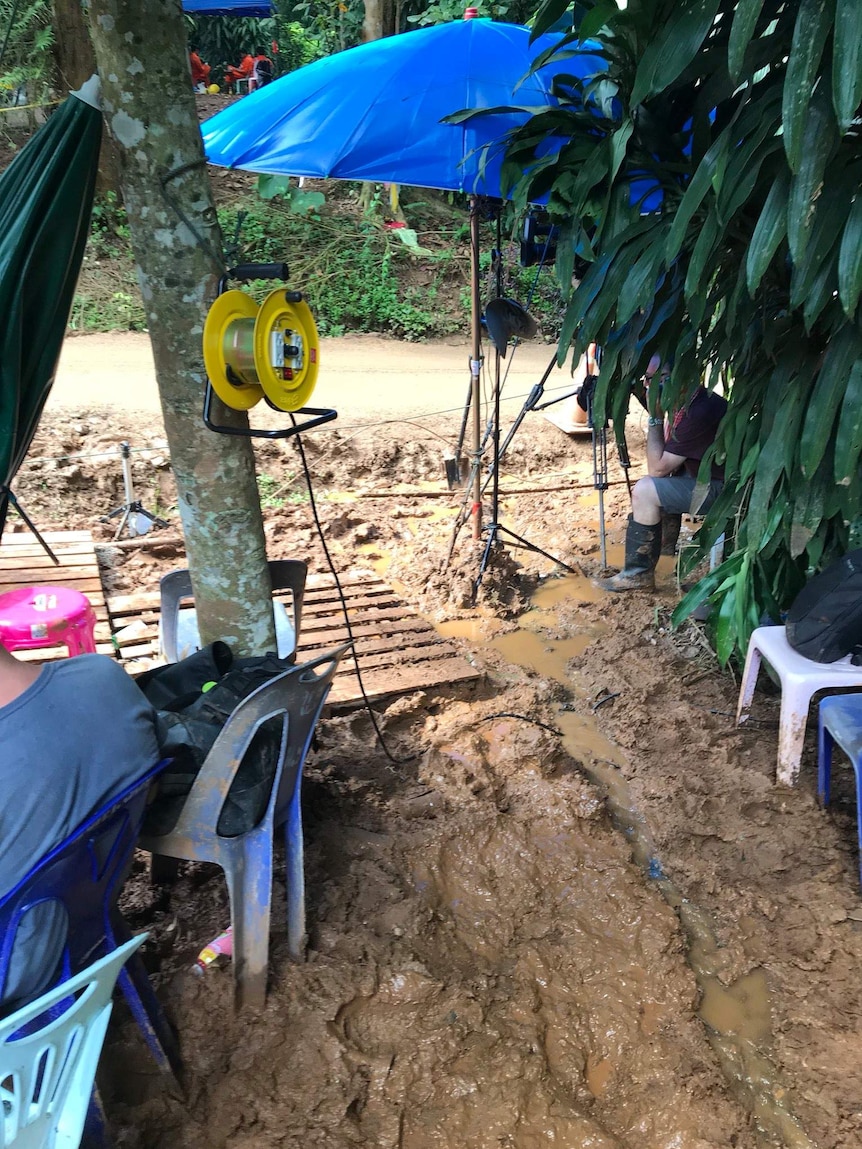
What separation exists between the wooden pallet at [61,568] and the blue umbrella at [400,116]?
6.70 ft

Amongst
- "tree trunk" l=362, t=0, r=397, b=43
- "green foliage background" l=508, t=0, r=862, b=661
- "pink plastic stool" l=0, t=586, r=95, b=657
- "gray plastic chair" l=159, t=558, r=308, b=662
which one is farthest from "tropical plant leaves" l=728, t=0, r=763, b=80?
"tree trunk" l=362, t=0, r=397, b=43

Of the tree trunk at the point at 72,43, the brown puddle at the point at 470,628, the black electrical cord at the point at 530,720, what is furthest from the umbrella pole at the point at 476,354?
the tree trunk at the point at 72,43

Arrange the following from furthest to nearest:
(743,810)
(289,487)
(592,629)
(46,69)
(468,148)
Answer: (46,69), (289,487), (592,629), (468,148), (743,810)

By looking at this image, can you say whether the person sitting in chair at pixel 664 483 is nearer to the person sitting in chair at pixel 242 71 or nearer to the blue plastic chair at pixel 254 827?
the blue plastic chair at pixel 254 827

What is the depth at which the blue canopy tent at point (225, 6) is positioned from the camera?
1360cm

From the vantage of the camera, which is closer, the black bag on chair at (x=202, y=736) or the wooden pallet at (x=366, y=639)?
the black bag on chair at (x=202, y=736)

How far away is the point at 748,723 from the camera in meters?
3.36

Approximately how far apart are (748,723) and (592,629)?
1.18m

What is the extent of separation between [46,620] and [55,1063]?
1.98m

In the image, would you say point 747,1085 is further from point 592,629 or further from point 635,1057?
point 592,629

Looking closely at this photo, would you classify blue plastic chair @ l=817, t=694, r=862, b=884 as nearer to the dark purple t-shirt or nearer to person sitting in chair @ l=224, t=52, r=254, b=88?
the dark purple t-shirt

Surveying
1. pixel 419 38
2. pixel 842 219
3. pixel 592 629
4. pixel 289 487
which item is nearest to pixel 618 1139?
pixel 842 219

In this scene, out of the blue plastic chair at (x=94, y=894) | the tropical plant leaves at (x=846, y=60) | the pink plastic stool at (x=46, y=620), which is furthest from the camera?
the pink plastic stool at (x=46, y=620)

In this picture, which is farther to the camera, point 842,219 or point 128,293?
point 128,293
